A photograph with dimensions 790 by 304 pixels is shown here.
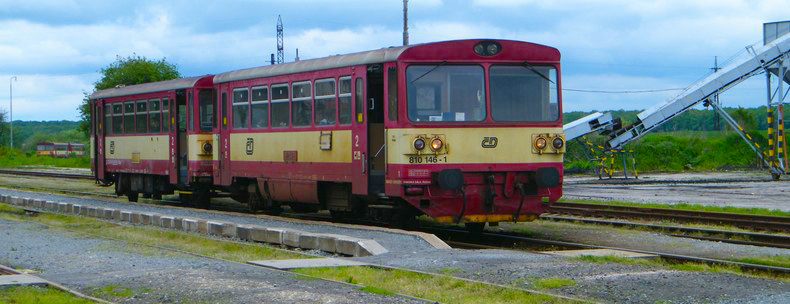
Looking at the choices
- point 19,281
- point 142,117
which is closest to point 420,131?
point 19,281

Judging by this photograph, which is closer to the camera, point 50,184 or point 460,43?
point 460,43

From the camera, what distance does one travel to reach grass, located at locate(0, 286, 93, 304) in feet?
32.7

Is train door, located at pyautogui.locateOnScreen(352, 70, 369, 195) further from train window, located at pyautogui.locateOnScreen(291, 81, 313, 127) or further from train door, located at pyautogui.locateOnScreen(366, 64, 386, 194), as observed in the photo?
train window, located at pyautogui.locateOnScreen(291, 81, 313, 127)

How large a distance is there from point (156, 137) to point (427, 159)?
12.1 metres

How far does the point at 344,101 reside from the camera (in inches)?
687

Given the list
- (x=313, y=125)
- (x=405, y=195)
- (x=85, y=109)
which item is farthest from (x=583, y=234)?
(x=85, y=109)

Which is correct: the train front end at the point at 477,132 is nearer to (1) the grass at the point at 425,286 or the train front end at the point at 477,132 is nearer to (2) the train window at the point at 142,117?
(1) the grass at the point at 425,286

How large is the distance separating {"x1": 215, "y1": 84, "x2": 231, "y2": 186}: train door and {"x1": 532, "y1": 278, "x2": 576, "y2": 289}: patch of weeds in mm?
12634

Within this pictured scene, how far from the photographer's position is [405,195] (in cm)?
1598

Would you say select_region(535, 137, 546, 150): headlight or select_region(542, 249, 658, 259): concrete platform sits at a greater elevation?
select_region(535, 137, 546, 150): headlight

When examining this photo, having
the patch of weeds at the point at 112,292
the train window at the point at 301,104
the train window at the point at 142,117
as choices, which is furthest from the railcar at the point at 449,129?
the train window at the point at 142,117

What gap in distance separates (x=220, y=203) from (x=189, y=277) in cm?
1742

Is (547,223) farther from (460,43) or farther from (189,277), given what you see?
(189,277)

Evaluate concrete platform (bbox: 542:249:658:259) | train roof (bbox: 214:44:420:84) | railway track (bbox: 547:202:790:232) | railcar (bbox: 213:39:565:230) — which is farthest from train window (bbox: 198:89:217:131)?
concrete platform (bbox: 542:249:658:259)
